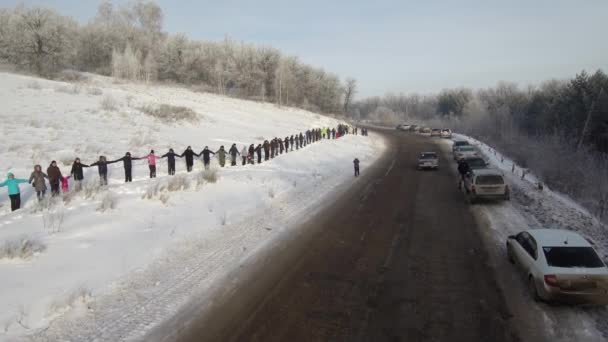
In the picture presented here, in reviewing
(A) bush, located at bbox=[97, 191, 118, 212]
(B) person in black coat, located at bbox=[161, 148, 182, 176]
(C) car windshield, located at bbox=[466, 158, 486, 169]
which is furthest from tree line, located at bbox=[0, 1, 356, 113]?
(C) car windshield, located at bbox=[466, 158, 486, 169]

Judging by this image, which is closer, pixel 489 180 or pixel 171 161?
pixel 489 180

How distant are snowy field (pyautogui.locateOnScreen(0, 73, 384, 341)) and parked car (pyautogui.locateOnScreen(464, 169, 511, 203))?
669 centimetres

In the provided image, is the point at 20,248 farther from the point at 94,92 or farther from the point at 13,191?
the point at 94,92

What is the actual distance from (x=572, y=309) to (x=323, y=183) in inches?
579

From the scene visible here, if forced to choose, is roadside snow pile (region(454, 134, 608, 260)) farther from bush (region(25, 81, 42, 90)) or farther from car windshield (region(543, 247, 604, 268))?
bush (region(25, 81, 42, 90))

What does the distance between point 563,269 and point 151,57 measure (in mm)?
74687

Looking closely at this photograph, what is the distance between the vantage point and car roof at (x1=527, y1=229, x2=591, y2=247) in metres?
8.03

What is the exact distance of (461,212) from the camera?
1500cm

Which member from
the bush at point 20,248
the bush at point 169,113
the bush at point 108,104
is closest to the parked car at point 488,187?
the bush at point 20,248

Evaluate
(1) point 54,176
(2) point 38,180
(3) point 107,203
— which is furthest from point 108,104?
(3) point 107,203

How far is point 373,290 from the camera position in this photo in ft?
26.1

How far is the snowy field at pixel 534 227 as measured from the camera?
21.5 ft

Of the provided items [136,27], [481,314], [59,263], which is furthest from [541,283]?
[136,27]

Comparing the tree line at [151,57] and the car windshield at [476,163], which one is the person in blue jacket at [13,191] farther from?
the tree line at [151,57]
